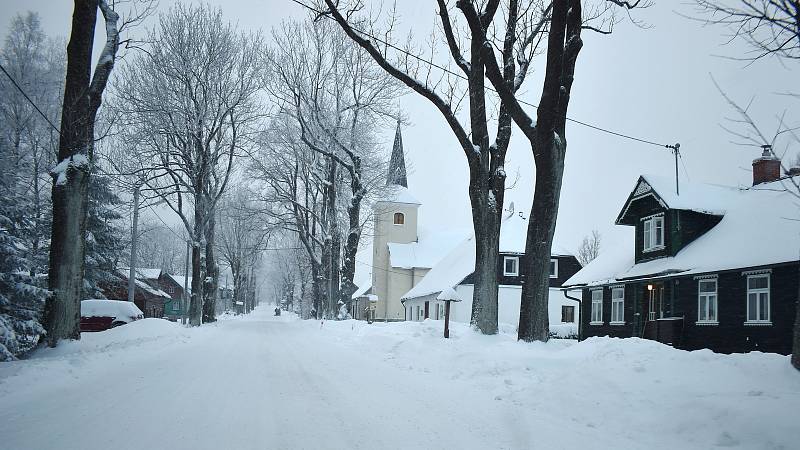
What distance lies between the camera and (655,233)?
80.4ft

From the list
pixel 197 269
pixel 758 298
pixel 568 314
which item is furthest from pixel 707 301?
pixel 197 269

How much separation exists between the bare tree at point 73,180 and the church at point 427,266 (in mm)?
10171

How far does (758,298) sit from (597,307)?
386 inches

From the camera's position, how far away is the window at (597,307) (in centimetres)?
2796

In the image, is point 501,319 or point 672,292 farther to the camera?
point 501,319

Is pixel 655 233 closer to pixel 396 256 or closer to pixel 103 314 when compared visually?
pixel 103 314

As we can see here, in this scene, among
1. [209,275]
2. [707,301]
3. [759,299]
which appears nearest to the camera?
[759,299]

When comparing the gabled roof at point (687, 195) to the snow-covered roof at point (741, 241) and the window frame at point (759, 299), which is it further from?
the window frame at point (759, 299)

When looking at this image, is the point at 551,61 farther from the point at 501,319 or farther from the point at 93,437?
the point at 501,319

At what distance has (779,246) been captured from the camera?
18438 millimetres

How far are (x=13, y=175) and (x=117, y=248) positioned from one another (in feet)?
55.6

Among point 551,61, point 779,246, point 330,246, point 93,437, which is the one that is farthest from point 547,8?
point 330,246

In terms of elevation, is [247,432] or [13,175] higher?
[13,175]

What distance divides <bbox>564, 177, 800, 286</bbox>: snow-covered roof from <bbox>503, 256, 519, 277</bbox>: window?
52.8 ft
